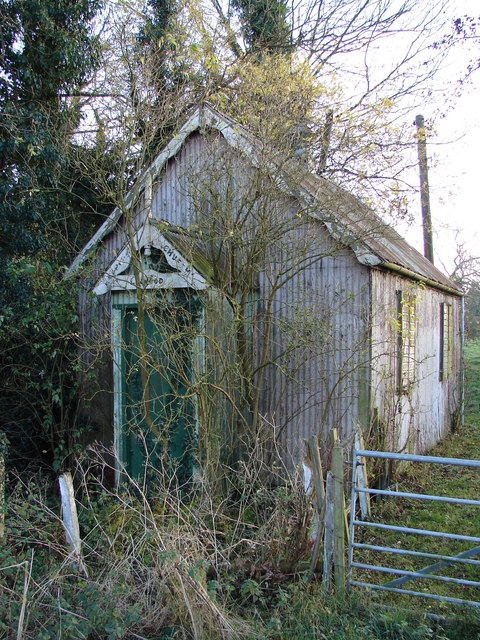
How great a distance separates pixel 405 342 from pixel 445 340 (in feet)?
14.6

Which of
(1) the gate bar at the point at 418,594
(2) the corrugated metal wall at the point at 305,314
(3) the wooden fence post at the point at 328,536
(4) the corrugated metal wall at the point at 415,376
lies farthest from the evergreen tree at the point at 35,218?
(1) the gate bar at the point at 418,594

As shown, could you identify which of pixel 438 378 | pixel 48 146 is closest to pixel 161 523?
pixel 48 146

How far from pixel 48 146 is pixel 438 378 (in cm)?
932

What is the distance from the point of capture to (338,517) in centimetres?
479

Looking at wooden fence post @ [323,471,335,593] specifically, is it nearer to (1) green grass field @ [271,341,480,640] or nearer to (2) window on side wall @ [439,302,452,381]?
(1) green grass field @ [271,341,480,640]

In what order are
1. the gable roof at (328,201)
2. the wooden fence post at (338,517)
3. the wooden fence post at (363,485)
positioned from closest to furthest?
the wooden fence post at (338,517) → the wooden fence post at (363,485) → the gable roof at (328,201)

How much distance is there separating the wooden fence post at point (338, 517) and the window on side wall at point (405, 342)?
13.4 feet

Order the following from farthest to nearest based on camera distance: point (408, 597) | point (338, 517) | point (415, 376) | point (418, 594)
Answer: point (415, 376) < point (408, 597) < point (338, 517) < point (418, 594)

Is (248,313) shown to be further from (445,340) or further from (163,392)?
(445,340)

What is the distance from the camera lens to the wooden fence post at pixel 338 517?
4.72m

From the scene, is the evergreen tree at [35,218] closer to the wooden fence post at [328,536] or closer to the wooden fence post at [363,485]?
the wooden fence post at [363,485]

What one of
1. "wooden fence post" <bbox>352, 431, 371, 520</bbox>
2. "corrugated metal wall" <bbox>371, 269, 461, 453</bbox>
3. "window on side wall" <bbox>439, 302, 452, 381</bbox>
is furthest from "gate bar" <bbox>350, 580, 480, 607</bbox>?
"window on side wall" <bbox>439, 302, 452, 381</bbox>

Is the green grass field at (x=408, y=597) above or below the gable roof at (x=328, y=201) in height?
below

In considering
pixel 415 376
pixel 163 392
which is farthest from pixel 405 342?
pixel 163 392
